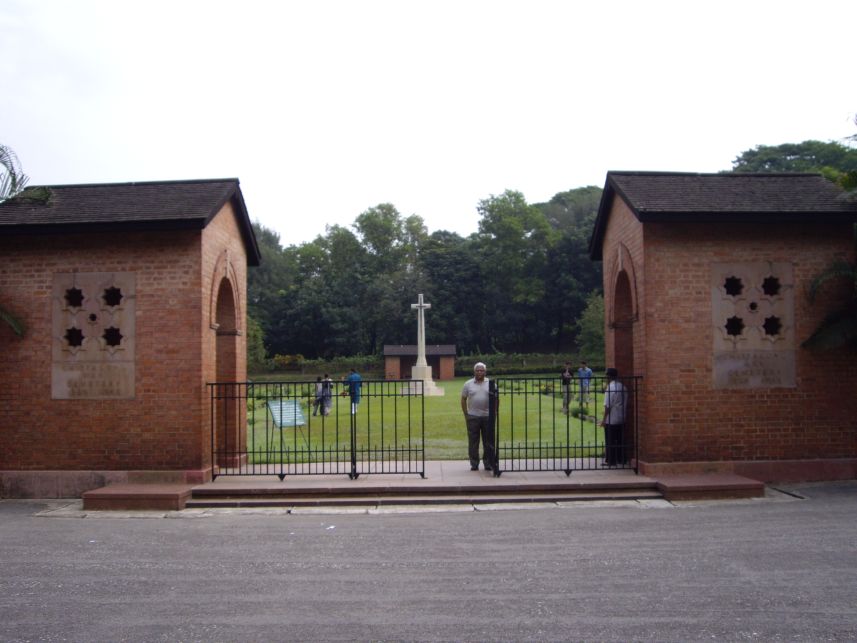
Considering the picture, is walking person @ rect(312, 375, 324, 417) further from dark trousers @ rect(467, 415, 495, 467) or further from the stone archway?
the stone archway

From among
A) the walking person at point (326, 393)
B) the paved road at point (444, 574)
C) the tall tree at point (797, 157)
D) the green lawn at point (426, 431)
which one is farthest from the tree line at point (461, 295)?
the paved road at point (444, 574)

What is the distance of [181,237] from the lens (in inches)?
413

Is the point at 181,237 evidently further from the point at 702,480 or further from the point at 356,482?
the point at 702,480

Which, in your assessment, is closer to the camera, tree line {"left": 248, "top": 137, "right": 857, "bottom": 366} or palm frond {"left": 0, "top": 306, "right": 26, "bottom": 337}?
palm frond {"left": 0, "top": 306, "right": 26, "bottom": 337}

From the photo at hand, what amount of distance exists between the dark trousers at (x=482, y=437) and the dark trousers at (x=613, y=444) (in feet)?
5.88

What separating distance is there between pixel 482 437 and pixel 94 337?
232 inches

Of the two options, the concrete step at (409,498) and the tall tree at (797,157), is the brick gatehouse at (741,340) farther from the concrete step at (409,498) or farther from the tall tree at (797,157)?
the tall tree at (797,157)

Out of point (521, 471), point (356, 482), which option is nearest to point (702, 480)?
point (521, 471)

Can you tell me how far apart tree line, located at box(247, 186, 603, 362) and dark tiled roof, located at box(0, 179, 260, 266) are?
5116cm

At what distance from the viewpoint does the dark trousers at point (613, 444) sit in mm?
11242

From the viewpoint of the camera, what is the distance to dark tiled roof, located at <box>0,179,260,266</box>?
33.9 ft

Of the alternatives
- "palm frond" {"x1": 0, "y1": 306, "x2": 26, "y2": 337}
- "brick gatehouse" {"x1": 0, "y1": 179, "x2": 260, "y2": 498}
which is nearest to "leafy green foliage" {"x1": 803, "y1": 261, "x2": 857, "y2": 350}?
"brick gatehouse" {"x1": 0, "y1": 179, "x2": 260, "y2": 498}

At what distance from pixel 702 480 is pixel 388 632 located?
6.22 m

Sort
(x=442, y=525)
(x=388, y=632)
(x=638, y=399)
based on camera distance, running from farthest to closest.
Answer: (x=638, y=399) → (x=442, y=525) → (x=388, y=632)
